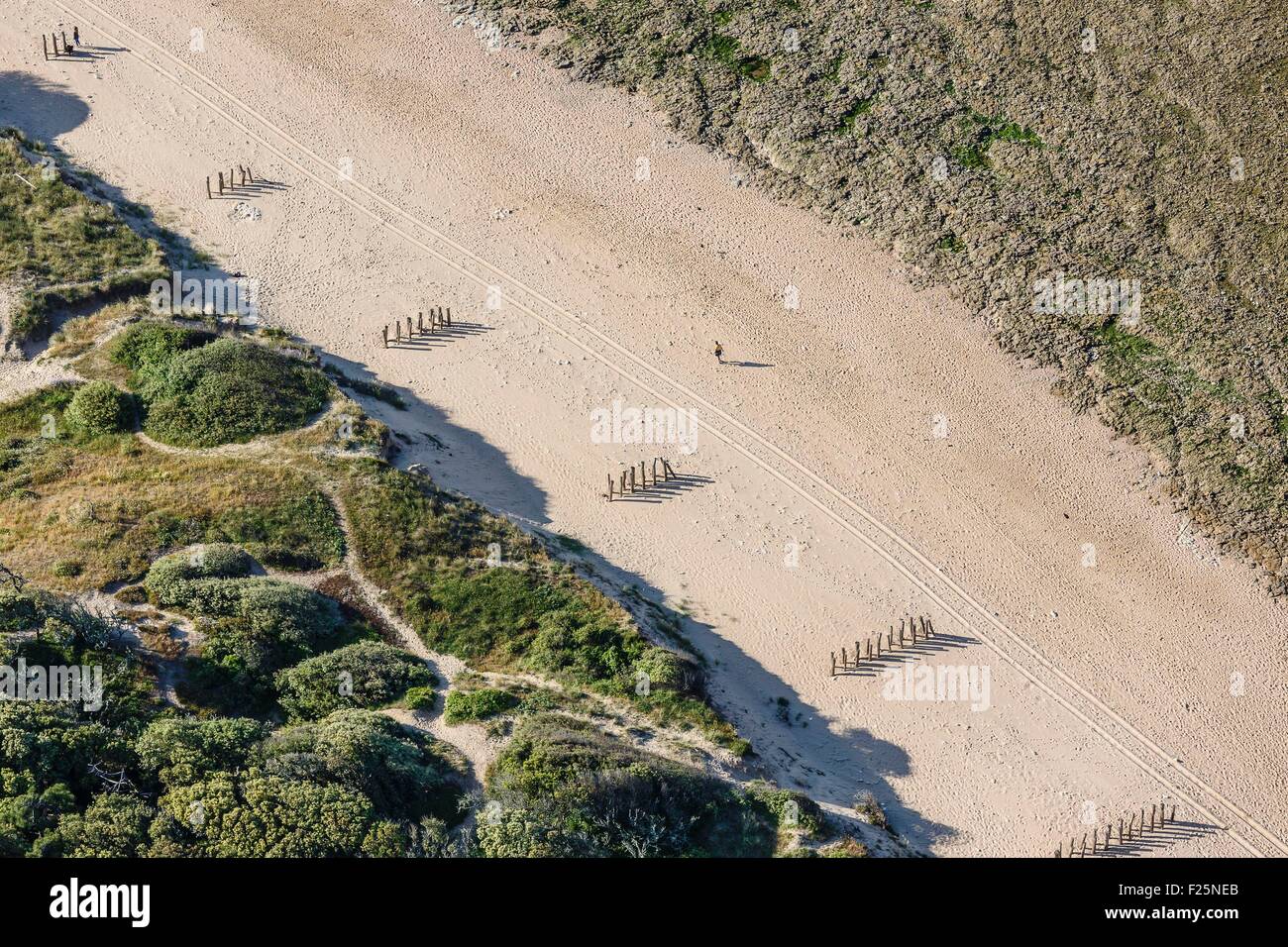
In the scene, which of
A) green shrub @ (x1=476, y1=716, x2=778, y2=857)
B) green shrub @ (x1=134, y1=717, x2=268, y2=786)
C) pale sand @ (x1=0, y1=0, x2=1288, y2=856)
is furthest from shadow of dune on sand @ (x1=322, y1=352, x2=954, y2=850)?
green shrub @ (x1=134, y1=717, x2=268, y2=786)

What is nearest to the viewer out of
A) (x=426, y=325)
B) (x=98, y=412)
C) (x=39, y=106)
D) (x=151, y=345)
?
(x=98, y=412)

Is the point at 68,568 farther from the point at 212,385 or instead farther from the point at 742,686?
the point at 742,686

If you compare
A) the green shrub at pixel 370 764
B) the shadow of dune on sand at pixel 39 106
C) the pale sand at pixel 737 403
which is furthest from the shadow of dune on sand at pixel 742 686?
the shadow of dune on sand at pixel 39 106

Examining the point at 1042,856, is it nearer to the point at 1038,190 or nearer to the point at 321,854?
the point at 321,854

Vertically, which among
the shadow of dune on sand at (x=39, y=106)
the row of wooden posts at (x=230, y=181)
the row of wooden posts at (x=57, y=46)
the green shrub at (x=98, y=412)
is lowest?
the green shrub at (x=98, y=412)

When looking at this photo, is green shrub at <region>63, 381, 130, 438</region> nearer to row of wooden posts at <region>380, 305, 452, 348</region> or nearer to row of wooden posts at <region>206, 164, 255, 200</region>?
row of wooden posts at <region>380, 305, 452, 348</region>

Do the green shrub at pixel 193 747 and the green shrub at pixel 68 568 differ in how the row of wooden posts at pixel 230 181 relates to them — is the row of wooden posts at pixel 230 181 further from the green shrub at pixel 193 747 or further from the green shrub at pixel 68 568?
the green shrub at pixel 193 747

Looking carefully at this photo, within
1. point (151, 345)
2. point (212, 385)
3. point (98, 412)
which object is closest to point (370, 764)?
point (212, 385)
